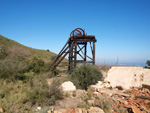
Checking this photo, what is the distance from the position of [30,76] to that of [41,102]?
137 inches

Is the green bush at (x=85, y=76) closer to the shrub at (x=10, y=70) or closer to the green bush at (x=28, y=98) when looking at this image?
the green bush at (x=28, y=98)

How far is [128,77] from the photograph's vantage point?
6.93 meters

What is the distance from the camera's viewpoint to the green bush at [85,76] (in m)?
8.57

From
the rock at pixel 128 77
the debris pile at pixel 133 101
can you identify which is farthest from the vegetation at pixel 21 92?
the rock at pixel 128 77

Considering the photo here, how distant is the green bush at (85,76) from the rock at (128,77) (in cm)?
166

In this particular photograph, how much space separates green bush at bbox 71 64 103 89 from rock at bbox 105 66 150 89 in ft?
5.44

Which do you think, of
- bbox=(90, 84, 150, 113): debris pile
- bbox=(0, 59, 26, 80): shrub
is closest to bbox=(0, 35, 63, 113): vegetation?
bbox=(0, 59, 26, 80): shrub

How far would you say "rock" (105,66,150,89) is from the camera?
6.66 metres

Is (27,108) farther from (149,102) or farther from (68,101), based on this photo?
(149,102)

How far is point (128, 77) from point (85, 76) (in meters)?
3.20

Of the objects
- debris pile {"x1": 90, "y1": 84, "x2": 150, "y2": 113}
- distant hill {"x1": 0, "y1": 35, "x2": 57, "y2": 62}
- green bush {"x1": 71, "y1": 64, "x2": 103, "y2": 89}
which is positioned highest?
distant hill {"x1": 0, "y1": 35, "x2": 57, "y2": 62}

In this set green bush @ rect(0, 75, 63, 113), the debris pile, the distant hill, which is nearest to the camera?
the debris pile

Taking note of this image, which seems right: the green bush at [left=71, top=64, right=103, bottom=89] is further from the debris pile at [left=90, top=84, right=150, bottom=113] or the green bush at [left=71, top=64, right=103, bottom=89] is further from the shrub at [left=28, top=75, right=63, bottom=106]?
the shrub at [left=28, top=75, right=63, bottom=106]

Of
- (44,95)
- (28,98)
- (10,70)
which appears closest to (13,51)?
(10,70)
